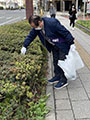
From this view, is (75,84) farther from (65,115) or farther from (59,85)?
(65,115)

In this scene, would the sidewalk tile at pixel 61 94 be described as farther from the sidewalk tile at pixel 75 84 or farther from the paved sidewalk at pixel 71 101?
the sidewalk tile at pixel 75 84

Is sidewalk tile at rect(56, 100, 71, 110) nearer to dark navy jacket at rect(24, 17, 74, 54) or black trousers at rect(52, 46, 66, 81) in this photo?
black trousers at rect(52, 46, 66, 81)

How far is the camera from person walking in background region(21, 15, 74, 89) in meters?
3.33

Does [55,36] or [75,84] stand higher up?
[55,36]

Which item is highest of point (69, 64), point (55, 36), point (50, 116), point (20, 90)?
point (55, 36)

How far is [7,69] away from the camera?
2980 mm

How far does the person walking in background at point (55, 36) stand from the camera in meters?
3.33

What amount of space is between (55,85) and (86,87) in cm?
65

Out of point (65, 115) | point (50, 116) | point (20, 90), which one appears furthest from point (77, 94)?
point (20, 90)

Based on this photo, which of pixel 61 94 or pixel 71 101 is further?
pixel 61 94

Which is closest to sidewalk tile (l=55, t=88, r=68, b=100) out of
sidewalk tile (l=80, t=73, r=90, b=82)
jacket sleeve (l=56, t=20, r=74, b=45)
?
sidewalk tile (l=80, t=73, r=90, b=82)

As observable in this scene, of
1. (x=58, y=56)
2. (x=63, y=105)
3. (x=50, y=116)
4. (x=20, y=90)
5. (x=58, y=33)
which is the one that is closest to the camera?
(x=20, y=90)

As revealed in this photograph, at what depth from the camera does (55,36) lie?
11.5 ft

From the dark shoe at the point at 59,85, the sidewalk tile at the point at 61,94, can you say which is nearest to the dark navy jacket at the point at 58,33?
the dark shoe at the point at 59,85
